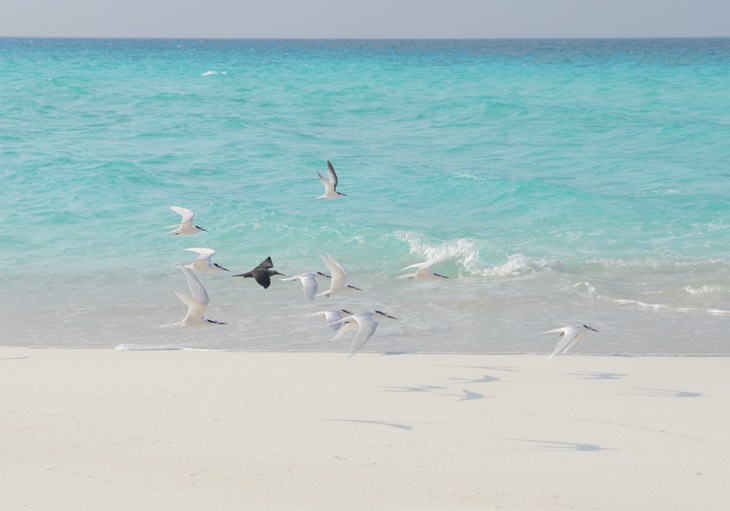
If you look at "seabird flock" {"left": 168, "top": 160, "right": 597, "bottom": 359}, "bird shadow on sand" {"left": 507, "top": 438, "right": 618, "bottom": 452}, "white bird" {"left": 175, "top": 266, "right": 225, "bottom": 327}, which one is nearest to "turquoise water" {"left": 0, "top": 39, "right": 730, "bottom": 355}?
"seabird flock" {"left": 168, "top": 160, "right": 597, "bottom": 359}

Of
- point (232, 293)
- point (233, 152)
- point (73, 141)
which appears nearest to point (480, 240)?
point (232, 293)

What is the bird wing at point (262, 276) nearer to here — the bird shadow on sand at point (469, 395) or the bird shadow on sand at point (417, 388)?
the bird shadow on sand at point (417, 388)

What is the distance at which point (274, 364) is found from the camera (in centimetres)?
923

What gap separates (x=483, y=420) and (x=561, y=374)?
159cm

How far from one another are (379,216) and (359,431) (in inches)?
426

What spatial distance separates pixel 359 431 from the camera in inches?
289

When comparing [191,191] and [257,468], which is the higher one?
[257,468]

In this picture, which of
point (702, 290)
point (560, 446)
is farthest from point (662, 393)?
point (702, 290)

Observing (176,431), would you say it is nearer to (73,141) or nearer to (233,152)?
(233,152)

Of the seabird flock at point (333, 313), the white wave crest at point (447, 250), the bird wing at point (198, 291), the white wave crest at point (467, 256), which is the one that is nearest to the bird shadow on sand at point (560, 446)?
the seabird flock at point (333, 313)

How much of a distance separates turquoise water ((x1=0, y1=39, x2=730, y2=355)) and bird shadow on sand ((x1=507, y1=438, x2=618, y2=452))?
2.78 metres

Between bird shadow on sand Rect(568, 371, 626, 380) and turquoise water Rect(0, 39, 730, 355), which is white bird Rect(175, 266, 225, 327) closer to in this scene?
turquoise water Rect(0, 39, 730, 355)

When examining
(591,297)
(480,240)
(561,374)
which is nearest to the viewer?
(561,374)

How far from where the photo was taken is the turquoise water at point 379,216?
36.5ft
